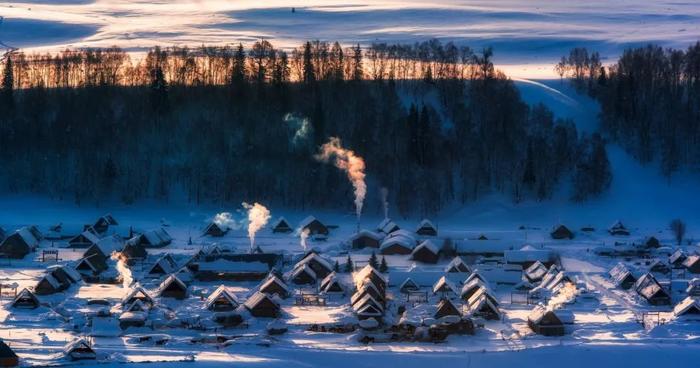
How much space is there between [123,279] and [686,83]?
3767 centimetres

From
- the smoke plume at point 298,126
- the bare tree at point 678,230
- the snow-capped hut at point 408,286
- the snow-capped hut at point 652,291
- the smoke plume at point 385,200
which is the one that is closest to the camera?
the snow-capped hut at point 652,291

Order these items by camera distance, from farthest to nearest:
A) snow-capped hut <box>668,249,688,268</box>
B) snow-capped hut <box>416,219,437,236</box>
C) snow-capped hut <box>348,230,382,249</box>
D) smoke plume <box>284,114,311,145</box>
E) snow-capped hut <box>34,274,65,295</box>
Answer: smoke plume <box>284,114,311,145</box>, snow-capped hut <box>416,219,437,236</box>, snow-capped hut <box>348,230,382,249</box>, snow-capped hut <box>668,249,688,268</box>, snow-capped hut <box>34,274,65,295</box>

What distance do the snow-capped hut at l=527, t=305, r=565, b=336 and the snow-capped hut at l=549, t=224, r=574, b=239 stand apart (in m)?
16.0

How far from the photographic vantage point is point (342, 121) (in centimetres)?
5794

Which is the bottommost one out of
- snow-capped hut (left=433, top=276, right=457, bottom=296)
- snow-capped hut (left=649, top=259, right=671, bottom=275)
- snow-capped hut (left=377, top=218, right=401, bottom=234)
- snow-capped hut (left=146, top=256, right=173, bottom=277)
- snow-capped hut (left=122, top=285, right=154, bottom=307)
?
snow-capped hut (left=377, top=218, right=401, bottom=234)

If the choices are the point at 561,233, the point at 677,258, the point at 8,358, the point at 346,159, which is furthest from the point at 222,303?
the point at 346,159

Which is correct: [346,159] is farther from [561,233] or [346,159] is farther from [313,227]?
[561,233]

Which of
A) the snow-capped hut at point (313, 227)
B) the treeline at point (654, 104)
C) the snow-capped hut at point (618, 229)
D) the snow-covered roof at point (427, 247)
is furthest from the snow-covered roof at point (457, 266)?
the treeline at point (654, 104)

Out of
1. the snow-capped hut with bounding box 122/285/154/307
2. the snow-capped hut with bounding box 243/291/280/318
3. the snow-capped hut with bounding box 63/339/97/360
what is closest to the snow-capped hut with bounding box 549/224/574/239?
A: the snow-capped hut with bounding box 243/291/280/318

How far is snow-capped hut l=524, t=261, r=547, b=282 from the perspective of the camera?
38844mm

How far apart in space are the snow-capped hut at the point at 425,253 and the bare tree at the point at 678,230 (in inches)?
409

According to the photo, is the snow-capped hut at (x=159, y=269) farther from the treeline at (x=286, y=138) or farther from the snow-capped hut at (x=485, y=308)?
the treeline at (x=286, y=138)

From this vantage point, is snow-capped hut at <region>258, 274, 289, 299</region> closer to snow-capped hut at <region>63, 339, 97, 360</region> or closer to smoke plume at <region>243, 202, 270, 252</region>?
snow-capped hut at <region>63, 339, 97, 360</region>

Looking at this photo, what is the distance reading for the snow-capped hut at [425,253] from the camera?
4256 cm
